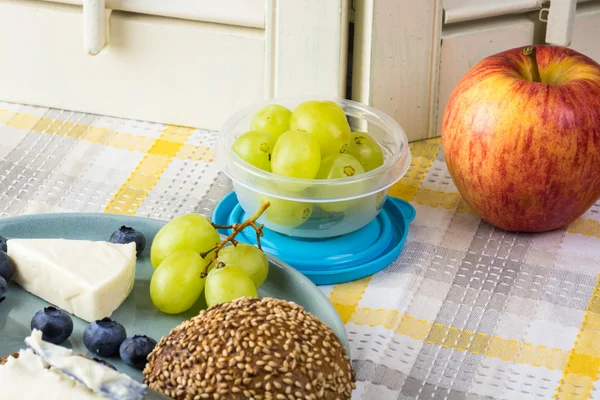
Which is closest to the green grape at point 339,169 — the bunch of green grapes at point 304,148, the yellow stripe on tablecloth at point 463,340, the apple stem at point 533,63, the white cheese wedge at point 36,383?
the bunch of green grapes at point 304,148

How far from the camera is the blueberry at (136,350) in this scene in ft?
2.26

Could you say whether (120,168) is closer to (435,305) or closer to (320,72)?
(320,72)

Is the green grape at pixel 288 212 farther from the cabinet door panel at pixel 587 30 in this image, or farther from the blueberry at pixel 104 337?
the cabinet door panel at pixel 587 30

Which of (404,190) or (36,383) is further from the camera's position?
(404,190)

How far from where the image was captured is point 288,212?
0.88m

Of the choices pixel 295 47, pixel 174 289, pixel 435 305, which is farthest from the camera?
pixel 295 47

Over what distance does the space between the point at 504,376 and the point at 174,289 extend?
31cm

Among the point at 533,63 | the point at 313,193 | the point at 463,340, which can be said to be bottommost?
the point at 463,340

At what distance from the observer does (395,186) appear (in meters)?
1.07

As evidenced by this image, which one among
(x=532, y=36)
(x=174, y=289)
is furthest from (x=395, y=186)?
(x=174, y=289)

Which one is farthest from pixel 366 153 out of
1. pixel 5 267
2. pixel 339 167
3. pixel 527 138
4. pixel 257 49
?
pixel 5 267

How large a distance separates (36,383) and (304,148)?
0.36 metres

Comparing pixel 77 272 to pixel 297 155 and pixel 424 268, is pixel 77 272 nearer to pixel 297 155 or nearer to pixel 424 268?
pixel 297 155

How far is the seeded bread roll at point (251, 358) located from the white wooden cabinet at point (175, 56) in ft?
1.62
